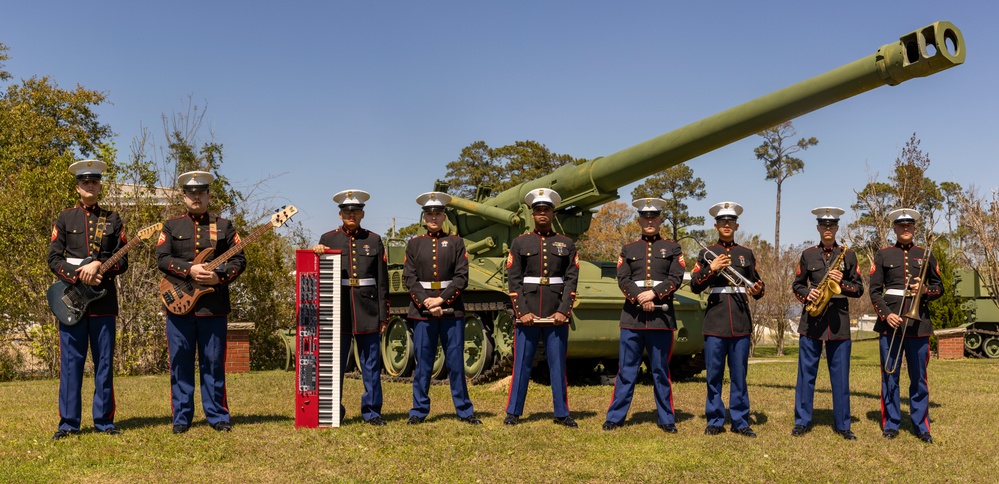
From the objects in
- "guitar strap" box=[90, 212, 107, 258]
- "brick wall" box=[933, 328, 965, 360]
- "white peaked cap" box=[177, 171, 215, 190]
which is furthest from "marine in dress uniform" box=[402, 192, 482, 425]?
"brick wall" box=[933, 328, 965, 360]

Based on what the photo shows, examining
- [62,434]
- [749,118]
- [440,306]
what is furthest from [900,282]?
[62,434]

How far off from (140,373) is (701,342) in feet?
30.8

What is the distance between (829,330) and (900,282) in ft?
2.43

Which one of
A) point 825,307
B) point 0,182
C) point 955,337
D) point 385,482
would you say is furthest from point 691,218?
point 385,482

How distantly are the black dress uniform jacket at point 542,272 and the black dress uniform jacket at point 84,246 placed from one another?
3.16 m

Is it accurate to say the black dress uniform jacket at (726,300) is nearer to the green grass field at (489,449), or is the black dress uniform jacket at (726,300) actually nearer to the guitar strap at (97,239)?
the green grass field at (489,449)

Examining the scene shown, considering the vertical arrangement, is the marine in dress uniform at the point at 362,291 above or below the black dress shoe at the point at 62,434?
above

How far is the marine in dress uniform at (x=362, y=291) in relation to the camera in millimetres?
8094

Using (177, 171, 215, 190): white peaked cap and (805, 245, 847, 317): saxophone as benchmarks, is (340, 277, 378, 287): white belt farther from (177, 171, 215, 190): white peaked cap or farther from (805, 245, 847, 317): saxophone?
(805, 245, 847, 317): saxophone

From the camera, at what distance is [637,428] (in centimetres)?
798

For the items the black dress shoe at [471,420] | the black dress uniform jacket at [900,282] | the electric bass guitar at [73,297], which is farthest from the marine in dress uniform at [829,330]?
the electric bass guitar at [73,297]

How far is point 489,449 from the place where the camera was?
689 centimetres

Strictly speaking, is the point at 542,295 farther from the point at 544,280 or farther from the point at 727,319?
the point at 727,319

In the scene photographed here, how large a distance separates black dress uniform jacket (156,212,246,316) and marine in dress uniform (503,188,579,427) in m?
2.34
